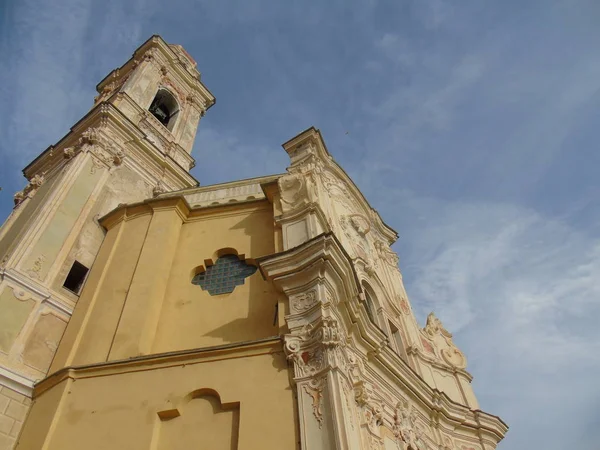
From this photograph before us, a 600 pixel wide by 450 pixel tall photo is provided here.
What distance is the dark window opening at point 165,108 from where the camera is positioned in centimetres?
2197

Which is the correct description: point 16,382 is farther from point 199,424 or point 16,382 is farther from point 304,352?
point 304,352

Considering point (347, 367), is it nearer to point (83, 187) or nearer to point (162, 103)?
point (83, 187)

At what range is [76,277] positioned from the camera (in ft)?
40.0

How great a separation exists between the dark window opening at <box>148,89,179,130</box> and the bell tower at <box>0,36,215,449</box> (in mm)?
51

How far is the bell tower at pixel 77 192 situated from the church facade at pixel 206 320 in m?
0.05

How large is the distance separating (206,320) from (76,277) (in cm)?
411

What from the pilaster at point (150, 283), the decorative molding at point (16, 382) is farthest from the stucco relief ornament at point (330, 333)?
the decorative molding at point (16, 382)

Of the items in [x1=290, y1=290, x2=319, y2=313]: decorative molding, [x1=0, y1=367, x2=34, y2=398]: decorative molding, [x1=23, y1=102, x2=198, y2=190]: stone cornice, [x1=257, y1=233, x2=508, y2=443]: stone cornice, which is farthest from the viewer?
[x1=23, y1=102, x2=198, y2=190]: stone cornice

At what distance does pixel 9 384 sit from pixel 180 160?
12.2 m

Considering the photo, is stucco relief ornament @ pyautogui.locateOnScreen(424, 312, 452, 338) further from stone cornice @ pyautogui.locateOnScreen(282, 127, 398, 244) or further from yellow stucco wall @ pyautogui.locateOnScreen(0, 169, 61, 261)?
yellow stucco wall @ pyautogui.locateOnScreen(0, 169, 61, 261)

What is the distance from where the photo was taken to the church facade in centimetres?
793

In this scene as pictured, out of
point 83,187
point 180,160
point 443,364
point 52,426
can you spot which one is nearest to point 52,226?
point 83,187

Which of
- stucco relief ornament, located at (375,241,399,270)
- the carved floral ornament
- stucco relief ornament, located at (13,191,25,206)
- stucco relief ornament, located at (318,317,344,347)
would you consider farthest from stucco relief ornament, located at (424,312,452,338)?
stucco relief ornament, located at (13,191,25,206)

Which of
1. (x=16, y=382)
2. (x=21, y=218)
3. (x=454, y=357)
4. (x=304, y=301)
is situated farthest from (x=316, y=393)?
(x=21, y=218)
